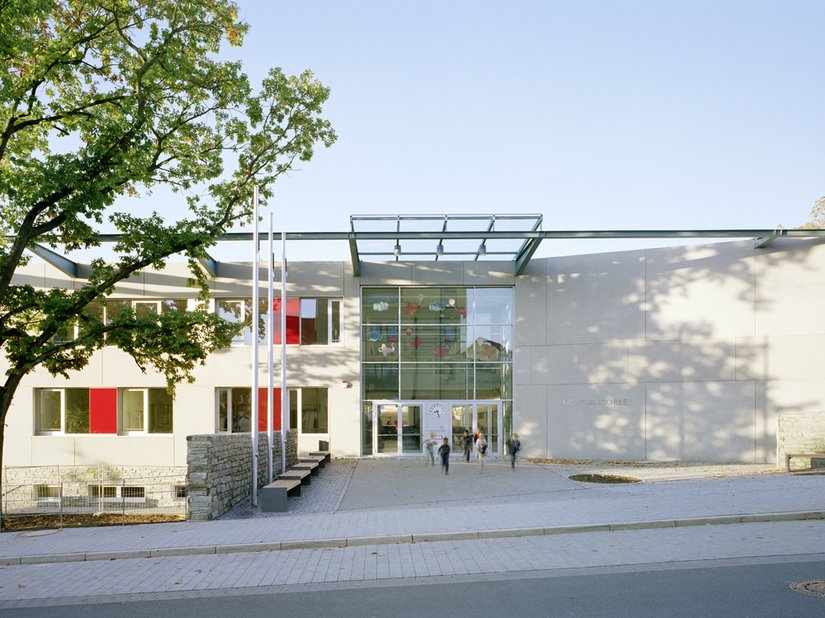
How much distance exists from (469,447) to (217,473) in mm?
11355

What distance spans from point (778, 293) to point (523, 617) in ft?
65.1

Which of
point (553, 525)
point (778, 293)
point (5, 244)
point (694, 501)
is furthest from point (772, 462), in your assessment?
point (5, 244)

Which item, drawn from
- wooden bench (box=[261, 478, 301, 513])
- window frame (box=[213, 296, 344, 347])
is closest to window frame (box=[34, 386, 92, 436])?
window frame (box=[213, 296, 344, 347])

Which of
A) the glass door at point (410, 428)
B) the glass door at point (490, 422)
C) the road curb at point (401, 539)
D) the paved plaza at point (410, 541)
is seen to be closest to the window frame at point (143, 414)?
the glass door at point (410, 428)

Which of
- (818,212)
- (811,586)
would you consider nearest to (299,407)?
(811,586)

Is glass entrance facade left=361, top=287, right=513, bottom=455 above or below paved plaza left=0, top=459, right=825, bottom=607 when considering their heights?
above

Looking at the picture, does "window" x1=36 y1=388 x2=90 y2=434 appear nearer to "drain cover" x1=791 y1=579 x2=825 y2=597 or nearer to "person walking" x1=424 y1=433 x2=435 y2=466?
"person walking" x1=424 y1=433 x2=435 y2=466

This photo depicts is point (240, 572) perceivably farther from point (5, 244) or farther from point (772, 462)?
point (772, 462)

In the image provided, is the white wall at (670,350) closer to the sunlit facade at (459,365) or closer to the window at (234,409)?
the sunlit facade at (459,365)

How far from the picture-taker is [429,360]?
25609 mm

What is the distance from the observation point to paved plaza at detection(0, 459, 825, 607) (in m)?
8.70

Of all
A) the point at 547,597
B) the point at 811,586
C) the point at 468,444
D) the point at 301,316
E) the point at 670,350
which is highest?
the point at 301,316

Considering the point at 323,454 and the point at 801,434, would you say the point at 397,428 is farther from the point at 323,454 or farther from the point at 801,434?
the point at 801,434

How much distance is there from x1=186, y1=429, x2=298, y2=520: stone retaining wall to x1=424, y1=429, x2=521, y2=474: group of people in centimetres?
660
